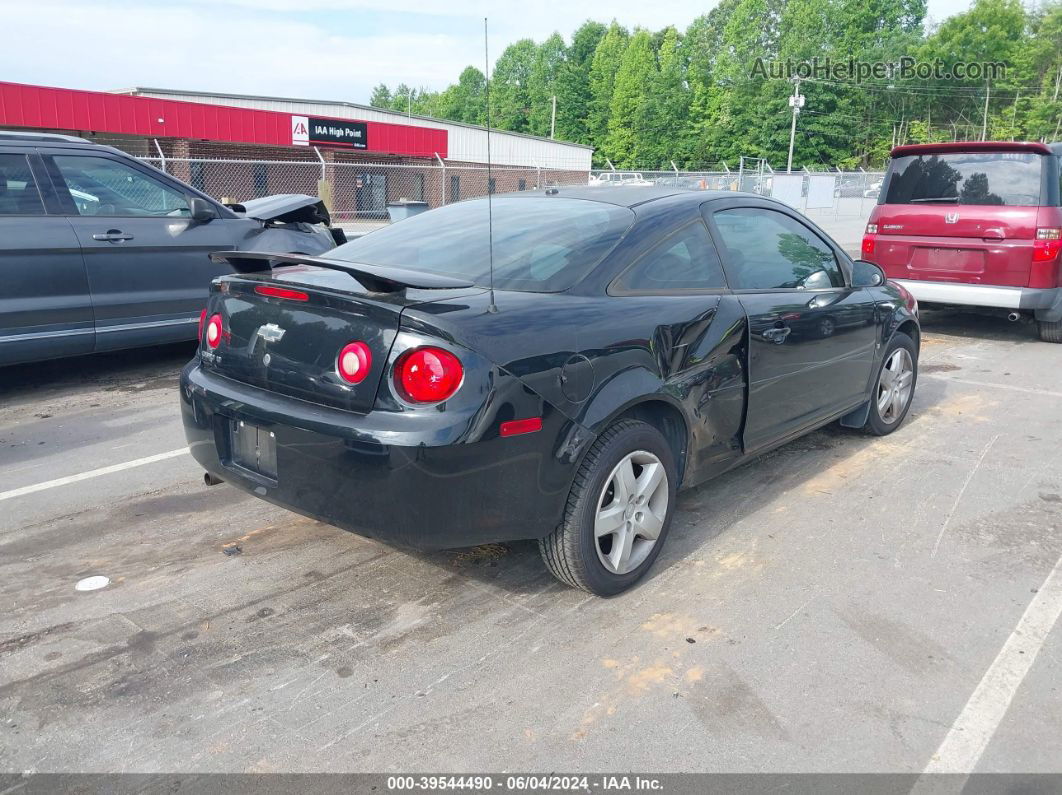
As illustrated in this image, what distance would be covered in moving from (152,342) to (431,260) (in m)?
3.88

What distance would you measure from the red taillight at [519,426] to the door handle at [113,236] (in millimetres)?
4676

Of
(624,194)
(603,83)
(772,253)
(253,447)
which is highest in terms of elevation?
(603,83)

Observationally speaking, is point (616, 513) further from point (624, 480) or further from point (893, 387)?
point (893, 387)

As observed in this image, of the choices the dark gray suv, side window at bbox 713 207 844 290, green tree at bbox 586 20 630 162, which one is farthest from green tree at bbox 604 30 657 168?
side window at bbox 713 207 844 290

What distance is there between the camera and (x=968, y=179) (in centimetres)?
859

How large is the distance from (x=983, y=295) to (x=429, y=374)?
24.9 ft

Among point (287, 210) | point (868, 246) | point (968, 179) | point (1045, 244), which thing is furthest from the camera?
point (868, 246)

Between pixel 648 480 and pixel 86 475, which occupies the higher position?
pixel 648 480

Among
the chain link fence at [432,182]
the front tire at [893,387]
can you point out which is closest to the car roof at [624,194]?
A: the front tire at [893,387]

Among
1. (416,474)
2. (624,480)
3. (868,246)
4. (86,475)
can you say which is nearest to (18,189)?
(86,475)

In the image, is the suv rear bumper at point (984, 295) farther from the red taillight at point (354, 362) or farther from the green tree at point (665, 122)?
the green tree at point (665, 122)

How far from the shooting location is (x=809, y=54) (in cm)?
7231

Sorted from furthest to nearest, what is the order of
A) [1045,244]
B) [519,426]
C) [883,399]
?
[1045,244] < [883,399] < [519,426]

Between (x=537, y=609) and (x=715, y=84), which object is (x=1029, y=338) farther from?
(x=715, y=84)
